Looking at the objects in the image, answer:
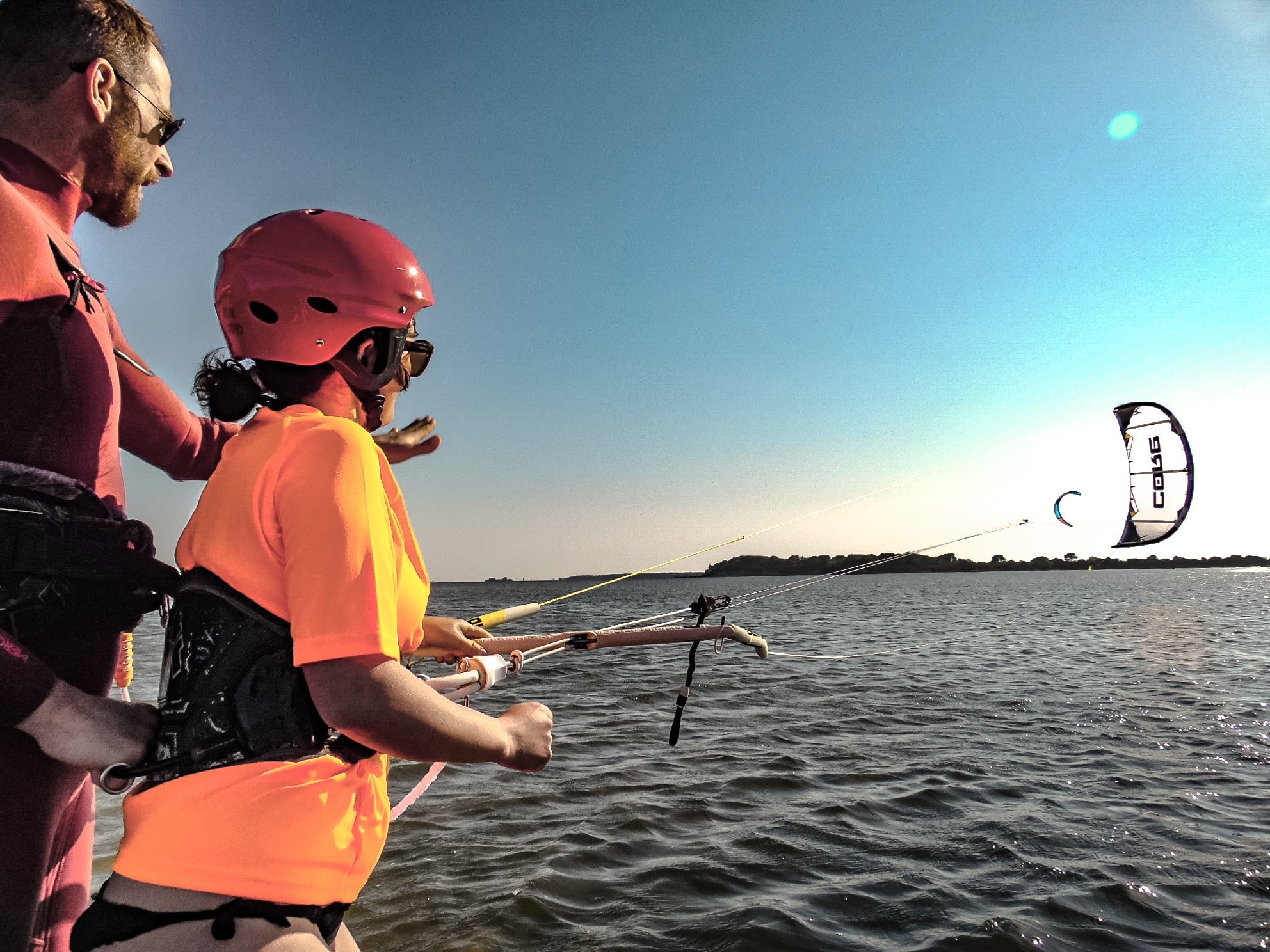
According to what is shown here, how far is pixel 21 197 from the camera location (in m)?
1.97

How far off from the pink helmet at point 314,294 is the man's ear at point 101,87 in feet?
2.32

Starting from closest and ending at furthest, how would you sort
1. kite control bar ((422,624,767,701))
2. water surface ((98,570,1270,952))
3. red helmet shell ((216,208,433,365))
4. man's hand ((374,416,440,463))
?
red helmet shell ((216,208,433,365)) < kite control bar ((422,624,767,701)) < man's hand ((374,416,440,463)) < water surface ((98,570,1270,952))

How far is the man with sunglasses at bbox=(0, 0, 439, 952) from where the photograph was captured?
5.55 feet

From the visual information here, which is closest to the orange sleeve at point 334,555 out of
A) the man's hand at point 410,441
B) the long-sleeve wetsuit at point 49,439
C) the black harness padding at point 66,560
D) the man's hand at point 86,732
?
the man's hand at point 86,732

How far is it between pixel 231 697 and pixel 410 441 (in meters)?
1.61

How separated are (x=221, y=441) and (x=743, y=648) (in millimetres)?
22936

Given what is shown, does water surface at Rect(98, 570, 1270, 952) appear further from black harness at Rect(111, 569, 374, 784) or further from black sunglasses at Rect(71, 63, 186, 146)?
black sunglasses at Rect(71, 63, 186, 146)

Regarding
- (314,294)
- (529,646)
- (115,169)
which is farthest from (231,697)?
(529,646)

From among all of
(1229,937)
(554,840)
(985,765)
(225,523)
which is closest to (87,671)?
(225,523)

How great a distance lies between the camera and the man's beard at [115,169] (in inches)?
91.2

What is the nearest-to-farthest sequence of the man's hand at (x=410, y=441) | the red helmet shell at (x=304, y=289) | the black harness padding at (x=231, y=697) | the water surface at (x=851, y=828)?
the black harness padding at (x=231, y=697), the red helmet shell at (x=304, y=289), the man's hand at (x=410, y=441), the water surface at (x=851, y=828)

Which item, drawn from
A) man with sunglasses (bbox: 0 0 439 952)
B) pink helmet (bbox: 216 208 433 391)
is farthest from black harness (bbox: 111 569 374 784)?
pink helmet (bbox: 216 208 433 391)

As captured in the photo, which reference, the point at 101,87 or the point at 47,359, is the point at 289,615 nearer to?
the point at 47,359

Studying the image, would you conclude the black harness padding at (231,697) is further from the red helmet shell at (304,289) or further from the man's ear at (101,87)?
the man's ear at (101,87)
